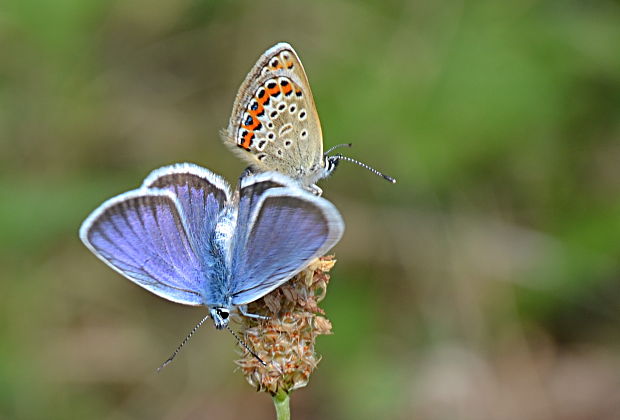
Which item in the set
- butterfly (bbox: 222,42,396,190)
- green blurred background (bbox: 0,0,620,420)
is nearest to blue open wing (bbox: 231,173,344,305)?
butterfly (bbox: 222,42,396,190)

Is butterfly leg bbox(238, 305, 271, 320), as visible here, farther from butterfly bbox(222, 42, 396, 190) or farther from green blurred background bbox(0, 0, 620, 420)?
green blurred background bbox(0, 0, 620, 420)

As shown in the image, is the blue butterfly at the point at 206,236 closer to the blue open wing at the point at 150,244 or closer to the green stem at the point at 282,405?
the blue open wing at the point at 150,244

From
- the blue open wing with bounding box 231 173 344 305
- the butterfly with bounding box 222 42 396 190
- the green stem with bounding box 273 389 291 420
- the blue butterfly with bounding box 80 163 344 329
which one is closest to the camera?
the blue open wing with bounding box 231 173 344 305

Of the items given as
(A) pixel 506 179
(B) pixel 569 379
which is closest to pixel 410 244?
(A) pixel 506 179

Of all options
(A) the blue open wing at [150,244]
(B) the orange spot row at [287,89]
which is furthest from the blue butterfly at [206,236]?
(B) the orange spot row at [287,89]

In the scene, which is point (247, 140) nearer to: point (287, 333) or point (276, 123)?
point (276, 123)

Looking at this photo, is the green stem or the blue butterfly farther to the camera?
the green stem

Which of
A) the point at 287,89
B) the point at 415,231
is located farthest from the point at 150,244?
the point at 415,231

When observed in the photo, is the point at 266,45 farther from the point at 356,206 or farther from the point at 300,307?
the point at 300,307
